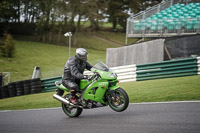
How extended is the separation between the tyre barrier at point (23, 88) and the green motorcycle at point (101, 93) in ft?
32.5

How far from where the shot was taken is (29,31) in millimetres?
55531

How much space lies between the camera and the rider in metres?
7.52

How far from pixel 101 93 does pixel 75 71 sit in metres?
0.93

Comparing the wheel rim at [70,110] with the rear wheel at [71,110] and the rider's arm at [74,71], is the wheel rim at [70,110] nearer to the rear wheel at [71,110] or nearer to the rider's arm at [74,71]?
the rear wheel at [71,110]

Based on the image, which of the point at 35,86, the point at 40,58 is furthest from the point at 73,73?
the point at 40,58

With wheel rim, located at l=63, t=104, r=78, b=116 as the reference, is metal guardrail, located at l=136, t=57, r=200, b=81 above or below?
above

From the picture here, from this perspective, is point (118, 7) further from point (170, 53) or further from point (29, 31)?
point (170, 53)

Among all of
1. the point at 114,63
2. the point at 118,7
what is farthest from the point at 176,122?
the point at 118,7

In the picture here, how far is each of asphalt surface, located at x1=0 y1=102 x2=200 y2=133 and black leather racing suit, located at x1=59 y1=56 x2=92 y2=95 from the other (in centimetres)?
94

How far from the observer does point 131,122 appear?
6.20m

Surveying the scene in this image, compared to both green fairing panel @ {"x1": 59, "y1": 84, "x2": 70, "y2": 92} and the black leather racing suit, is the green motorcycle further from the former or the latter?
green fairing panel @ {"x1": 59, "y1": 84, "x2": 70, "y2": 92}

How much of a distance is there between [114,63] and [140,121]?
44.2 ft

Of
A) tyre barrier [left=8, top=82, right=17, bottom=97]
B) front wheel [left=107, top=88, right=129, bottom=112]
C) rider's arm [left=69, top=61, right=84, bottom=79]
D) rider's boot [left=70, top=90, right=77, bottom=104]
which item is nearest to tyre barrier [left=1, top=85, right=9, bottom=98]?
tyre barrier [left=8, top=82, right=17, bottom=97]

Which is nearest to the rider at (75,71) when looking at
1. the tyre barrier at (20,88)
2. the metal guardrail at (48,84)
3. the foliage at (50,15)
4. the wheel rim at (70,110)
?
the wheel rim at (70,110)
